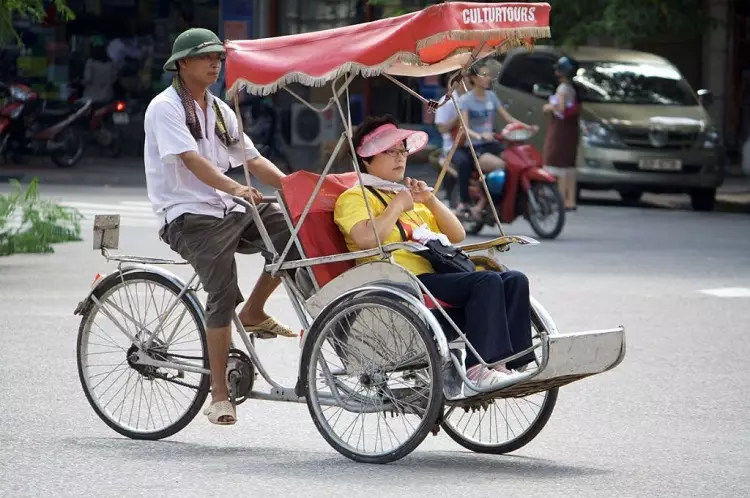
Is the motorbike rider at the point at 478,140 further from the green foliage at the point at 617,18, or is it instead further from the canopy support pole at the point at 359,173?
the canopy support pole at the point at 359,173

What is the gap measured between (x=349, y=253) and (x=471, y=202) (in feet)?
33.0

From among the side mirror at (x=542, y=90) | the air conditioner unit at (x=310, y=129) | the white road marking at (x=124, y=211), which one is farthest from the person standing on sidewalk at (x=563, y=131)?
the air conditioner unit at (x=310, y=129)

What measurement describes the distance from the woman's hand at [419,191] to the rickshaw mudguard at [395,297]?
550 millimetres

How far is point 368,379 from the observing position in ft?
22.4

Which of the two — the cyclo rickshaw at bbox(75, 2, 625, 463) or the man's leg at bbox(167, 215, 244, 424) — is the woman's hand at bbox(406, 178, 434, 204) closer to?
the cyclo rickshaw at bbox(75, 2, 625, 463)

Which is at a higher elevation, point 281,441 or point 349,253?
point 349,253

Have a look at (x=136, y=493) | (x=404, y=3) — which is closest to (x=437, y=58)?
(x=136, y=493)

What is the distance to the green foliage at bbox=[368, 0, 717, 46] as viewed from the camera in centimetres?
2308

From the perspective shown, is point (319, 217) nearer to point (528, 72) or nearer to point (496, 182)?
point (496, 182)

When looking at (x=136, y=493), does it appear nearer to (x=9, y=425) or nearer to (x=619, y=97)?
(x=9, y=425)

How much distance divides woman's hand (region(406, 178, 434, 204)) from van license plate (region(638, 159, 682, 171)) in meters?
13.7

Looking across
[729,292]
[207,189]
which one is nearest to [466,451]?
[207,189]

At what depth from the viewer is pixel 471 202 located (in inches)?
665

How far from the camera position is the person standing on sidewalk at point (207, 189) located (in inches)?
278
